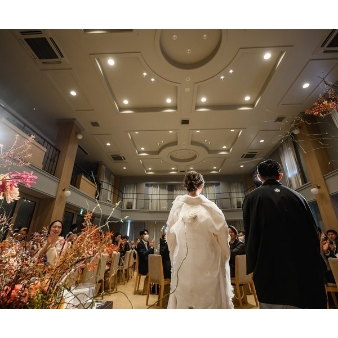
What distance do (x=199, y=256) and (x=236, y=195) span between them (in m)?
11.2

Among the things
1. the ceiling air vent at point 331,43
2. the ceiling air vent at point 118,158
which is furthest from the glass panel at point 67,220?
the ceiling air vent at point 331,43

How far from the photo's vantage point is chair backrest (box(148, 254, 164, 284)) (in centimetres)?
367

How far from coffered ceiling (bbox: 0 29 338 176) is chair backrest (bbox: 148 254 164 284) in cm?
250

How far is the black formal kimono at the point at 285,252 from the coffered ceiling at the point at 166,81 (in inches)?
56.5

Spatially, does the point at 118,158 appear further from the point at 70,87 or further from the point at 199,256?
the point at 199,256

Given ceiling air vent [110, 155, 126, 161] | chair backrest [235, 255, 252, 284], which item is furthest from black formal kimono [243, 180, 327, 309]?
ceiling air vent [110, 155, 126, 161]

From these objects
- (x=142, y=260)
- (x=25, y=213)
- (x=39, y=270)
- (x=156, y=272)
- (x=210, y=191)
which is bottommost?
(x=156, y=272)

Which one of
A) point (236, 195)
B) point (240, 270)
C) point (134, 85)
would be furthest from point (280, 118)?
point (236, 195)

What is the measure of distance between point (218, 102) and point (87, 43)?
4089 millimetres

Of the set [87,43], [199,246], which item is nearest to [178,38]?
[87,43]

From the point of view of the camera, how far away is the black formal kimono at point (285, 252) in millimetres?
1272

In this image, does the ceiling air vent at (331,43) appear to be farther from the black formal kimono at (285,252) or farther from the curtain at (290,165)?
the black formal kimono at (285,252)

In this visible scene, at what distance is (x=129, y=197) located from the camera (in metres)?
12.3
